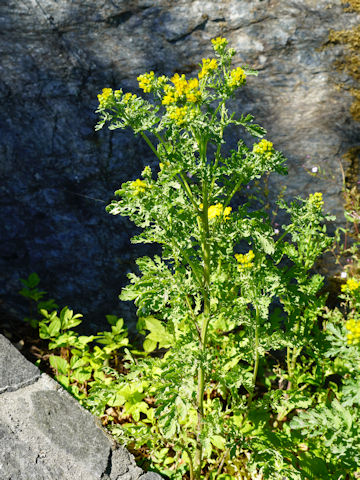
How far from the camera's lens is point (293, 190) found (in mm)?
3545

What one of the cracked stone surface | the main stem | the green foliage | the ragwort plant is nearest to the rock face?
the green foliage

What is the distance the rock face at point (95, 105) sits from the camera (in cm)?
340

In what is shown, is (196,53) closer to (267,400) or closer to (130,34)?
(130,34)

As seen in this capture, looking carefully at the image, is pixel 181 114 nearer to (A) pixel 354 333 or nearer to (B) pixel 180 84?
(B) pixel 180 84

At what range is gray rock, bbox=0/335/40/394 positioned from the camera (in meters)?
2.53

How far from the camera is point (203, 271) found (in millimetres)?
2219

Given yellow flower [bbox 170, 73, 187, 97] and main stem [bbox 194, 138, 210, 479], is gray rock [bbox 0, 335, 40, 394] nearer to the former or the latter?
main stem [bbox 194, 138, 210, 479]

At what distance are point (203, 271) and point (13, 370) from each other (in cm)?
124

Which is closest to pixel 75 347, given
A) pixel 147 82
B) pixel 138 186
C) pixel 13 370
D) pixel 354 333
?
pixel 13 370

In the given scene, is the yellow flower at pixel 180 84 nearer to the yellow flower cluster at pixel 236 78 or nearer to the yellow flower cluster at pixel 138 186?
the yellow flower cluster at pixel 236 78

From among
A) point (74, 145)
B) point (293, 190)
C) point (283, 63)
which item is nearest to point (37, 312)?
point (74, 145)

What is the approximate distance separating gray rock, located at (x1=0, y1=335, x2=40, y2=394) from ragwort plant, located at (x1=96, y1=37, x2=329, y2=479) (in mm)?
509

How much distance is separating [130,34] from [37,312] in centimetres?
240

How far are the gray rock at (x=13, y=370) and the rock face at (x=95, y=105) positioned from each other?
725mm
